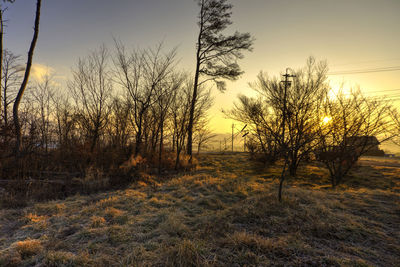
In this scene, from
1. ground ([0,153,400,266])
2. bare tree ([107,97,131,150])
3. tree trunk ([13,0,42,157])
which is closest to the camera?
ground ([0,153,400,266])

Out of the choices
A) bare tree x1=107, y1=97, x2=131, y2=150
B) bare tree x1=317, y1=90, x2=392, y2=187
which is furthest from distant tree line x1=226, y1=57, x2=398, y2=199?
bare tree x1=107, y1=97, x2=131, y2=150

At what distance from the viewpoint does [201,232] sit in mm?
3070

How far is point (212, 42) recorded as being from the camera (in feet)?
37.5

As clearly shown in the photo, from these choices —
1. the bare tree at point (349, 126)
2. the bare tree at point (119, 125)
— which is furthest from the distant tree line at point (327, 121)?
the bare tree at point (119, 125)

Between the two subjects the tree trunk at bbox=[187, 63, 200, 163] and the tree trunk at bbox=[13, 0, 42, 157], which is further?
the tree trunk at bbox=[187, 63, 200, 163]

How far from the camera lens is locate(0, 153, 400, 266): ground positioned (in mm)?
2387

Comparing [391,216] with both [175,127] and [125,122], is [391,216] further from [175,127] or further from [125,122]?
[125,122]

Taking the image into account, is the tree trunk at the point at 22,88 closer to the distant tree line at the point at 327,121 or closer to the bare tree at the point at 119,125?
the bare tree at the point at 119,125

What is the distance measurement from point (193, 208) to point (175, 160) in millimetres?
6363

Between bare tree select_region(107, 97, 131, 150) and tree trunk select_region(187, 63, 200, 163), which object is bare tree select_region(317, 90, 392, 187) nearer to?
tree trunk select_region(187, 63, 200, 163)

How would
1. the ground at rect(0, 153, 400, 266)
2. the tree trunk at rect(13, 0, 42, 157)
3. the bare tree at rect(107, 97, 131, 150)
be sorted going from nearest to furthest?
the ground at rect(0, 153, 400, 266) → the tree trunk at rect(13, 0, 42, 157) → the bare tree at rect(107, 97, 131, 150)

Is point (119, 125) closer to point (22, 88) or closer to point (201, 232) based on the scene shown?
point (22, 88)

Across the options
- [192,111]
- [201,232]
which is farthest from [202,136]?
[201,232]

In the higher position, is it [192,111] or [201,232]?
[192,111]
